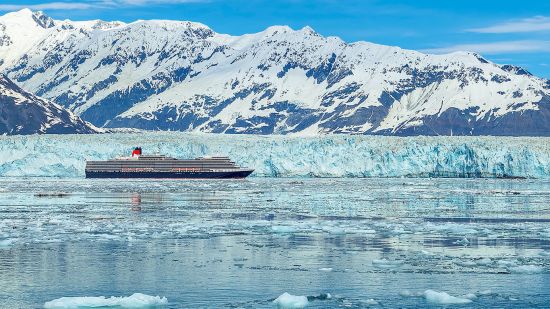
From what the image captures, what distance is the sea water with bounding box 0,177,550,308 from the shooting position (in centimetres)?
1584

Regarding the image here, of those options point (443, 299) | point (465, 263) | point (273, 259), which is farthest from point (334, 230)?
point (443, 299)

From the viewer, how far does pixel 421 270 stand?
18.7 metres

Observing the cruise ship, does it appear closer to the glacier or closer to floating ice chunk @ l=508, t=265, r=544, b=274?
the glacier

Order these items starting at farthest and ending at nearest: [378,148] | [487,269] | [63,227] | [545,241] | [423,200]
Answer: [378,148], [423,200], [63,227], [545,241], [487,269]

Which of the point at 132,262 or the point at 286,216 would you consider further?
the point at 286,216

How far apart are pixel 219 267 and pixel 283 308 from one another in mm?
4154

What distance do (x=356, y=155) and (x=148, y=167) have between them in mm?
27094

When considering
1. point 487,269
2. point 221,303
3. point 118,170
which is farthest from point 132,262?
point 118,170

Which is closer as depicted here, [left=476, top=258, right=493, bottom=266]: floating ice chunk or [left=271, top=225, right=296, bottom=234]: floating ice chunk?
[left=476, top=258, right=493, bottom=266]: floating ice chunk

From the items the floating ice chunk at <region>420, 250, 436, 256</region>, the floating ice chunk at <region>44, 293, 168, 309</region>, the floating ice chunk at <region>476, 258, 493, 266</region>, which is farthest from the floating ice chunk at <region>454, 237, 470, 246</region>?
the floating ice chunk at <region>44, 293, 168, 309</region>

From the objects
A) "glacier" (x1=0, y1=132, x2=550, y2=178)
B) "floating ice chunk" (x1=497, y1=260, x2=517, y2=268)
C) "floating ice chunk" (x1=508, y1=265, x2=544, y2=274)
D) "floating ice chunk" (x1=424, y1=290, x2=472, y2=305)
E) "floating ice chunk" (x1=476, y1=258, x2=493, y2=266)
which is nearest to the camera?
"floating ice chunk" (x1=424, y1=290, x2=472, y2=305)

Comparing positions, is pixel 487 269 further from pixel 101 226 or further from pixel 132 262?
pixel 101 226

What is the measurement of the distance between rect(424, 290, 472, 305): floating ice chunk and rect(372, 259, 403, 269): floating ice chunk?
10.8ft

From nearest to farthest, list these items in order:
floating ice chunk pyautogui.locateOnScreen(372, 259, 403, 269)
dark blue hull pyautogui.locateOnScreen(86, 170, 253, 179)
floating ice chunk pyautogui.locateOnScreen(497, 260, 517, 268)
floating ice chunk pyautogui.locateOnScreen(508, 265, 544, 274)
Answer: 1. floating ice chunk pyautogui.locateOnScreen(508, 265, 544, 274)
2. floating ice chunk pyautogui.locateOnScreen(372, 259, 403, 269)
3. floating ice chunk pyautogui.locateOnScreen(497, 260, 517, 268)
4. dark blue hull pyautogui.locateOnScreen(86, 170, 253, 179)
